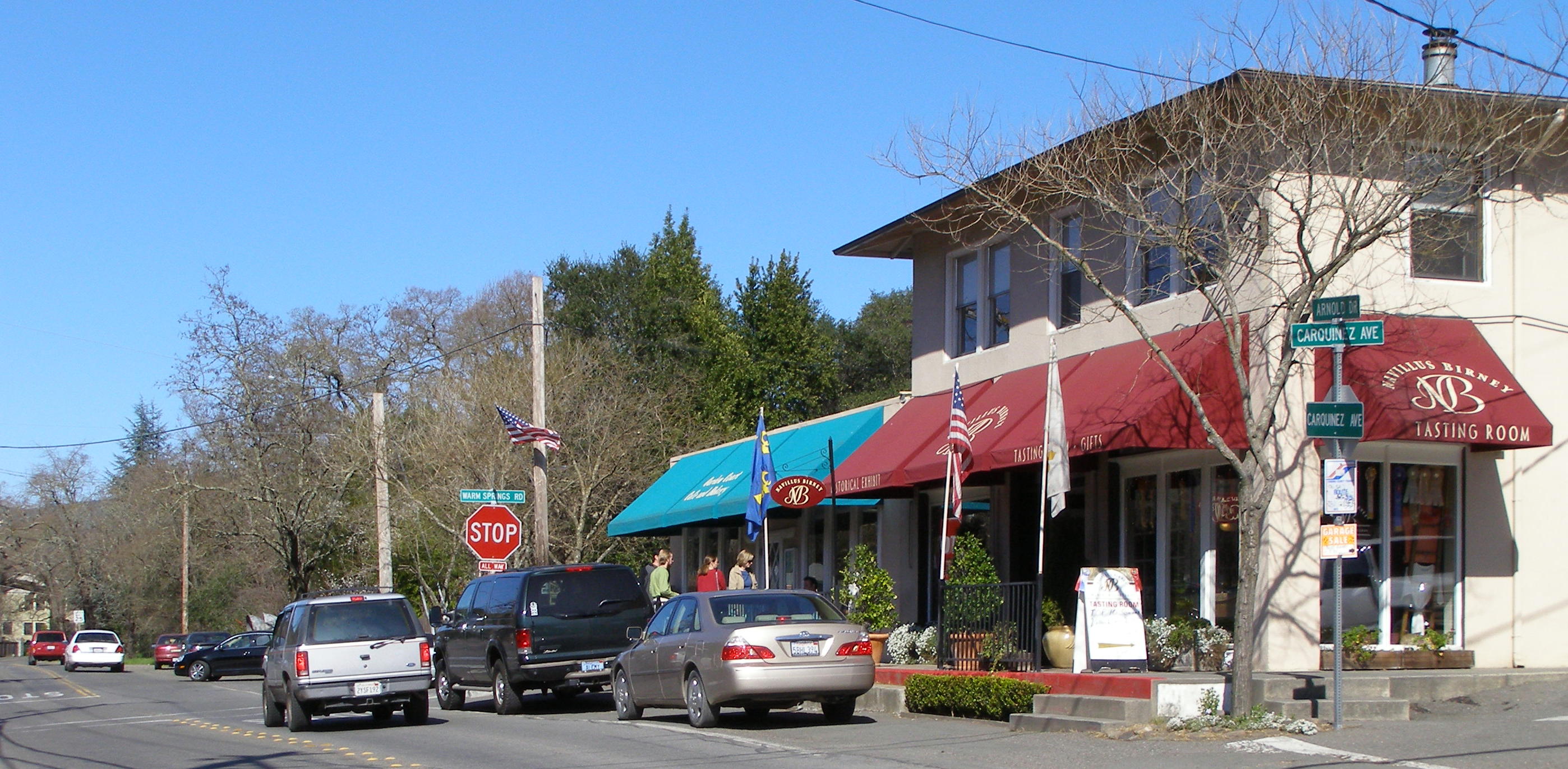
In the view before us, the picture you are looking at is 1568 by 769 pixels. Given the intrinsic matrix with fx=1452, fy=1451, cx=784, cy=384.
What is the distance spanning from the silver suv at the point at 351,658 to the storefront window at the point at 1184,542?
894cm

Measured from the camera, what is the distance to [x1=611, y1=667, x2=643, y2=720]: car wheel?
1712 centimetres

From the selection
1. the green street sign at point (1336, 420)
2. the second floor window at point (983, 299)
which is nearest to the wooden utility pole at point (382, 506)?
the second floor window at point (983, 299)

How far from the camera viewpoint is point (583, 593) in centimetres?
1933

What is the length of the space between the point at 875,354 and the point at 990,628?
44.0 meters

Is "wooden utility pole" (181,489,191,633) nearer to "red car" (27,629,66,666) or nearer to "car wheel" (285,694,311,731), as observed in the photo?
"red car" (27,629,66,666)

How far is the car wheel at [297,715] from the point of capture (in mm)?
16984

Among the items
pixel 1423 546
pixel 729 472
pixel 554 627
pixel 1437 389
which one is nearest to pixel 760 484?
pixel 554 627

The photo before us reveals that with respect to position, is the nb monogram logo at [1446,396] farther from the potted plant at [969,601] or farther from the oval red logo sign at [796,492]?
the oval red logo sign at [796,492]

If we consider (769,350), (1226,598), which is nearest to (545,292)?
(769,350)

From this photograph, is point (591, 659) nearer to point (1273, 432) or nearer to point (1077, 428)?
point (1077, 428)

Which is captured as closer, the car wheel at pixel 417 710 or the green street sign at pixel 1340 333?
the green street sign at pixel 1340 333

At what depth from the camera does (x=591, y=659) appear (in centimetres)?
1905

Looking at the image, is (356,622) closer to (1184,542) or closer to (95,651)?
(1184,542)

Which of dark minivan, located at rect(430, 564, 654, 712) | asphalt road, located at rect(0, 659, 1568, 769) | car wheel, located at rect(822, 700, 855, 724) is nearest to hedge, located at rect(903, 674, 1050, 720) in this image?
asphalt road, located at rect(0, 659, 1568, 769)
